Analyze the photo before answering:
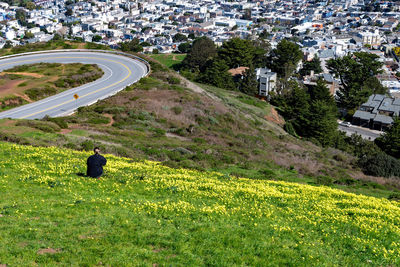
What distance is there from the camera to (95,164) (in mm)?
18734

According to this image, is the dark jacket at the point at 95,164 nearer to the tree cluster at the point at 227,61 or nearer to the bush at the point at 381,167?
the bush at the point at 381,167

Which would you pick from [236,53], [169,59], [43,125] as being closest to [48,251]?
[43,125]

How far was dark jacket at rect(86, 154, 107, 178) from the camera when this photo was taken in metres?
18.7

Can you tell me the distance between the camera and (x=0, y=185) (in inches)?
680

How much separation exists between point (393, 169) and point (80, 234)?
106 feet

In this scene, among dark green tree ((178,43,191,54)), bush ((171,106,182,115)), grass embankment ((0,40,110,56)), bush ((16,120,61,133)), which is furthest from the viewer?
dark green tree ((178,43,191,54))

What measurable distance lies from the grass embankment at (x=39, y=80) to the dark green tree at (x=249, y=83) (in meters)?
37.4

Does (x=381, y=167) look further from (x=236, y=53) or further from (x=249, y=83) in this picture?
(x=236, y=53)

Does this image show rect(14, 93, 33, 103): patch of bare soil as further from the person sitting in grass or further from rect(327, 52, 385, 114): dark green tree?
rect(327, 52, 385, 114): dark green tree

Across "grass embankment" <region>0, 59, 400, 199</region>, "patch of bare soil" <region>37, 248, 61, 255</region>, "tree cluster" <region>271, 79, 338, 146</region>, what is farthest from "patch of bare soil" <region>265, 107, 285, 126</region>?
"patch of bare soil" <region>37, 248, 61, 255</region>

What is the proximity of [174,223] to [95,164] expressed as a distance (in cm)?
601

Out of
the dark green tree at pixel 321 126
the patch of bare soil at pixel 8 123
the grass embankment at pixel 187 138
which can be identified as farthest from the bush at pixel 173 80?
the patch of bare soil at pixel 8 123

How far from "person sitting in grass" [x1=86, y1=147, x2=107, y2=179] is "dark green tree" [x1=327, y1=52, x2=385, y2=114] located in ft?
274

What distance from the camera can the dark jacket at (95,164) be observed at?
1872 centimetres
